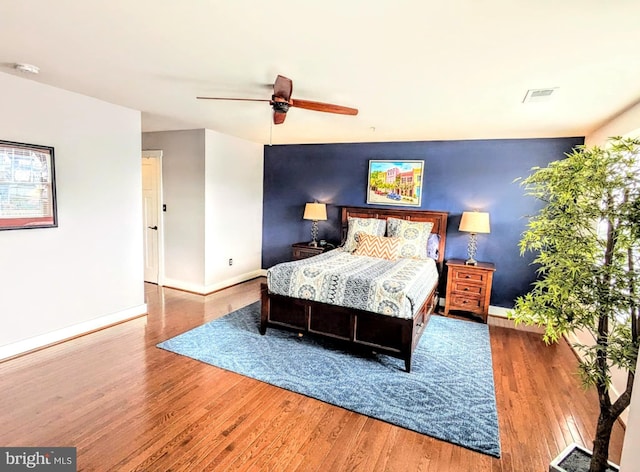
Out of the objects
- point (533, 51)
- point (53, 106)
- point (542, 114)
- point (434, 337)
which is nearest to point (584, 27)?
point (533, 51)

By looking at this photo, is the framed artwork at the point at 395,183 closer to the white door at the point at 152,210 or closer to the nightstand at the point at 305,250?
the nightstand at the point at 305,250

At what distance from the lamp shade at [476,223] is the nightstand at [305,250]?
→ 7.05 feet

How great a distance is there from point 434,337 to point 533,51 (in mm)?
2972

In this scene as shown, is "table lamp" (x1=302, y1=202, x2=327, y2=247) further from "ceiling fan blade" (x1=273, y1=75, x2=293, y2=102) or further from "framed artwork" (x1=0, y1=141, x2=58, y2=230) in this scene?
"framed artwork" (x1=0, y1=141, x2=58, y2=230)

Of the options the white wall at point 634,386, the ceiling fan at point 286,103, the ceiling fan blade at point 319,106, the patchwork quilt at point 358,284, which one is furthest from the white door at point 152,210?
the white wall at point 634,386

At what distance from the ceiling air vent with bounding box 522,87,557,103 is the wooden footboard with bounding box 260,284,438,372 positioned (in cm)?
213

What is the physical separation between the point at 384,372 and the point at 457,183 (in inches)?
123

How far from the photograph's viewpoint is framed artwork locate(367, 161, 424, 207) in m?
5.24

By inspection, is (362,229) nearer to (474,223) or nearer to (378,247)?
(378,247)

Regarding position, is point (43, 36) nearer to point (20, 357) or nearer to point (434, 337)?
point (20, 357)

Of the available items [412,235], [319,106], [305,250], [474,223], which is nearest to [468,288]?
[474,223]

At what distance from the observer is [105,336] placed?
12.1 ft

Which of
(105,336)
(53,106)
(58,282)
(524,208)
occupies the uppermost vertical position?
(53,106)

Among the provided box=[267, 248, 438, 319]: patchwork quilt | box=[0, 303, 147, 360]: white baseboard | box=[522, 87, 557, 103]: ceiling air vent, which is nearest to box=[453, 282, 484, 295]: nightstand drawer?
box=[267, 248, 438, 319]: patchwork quilt
